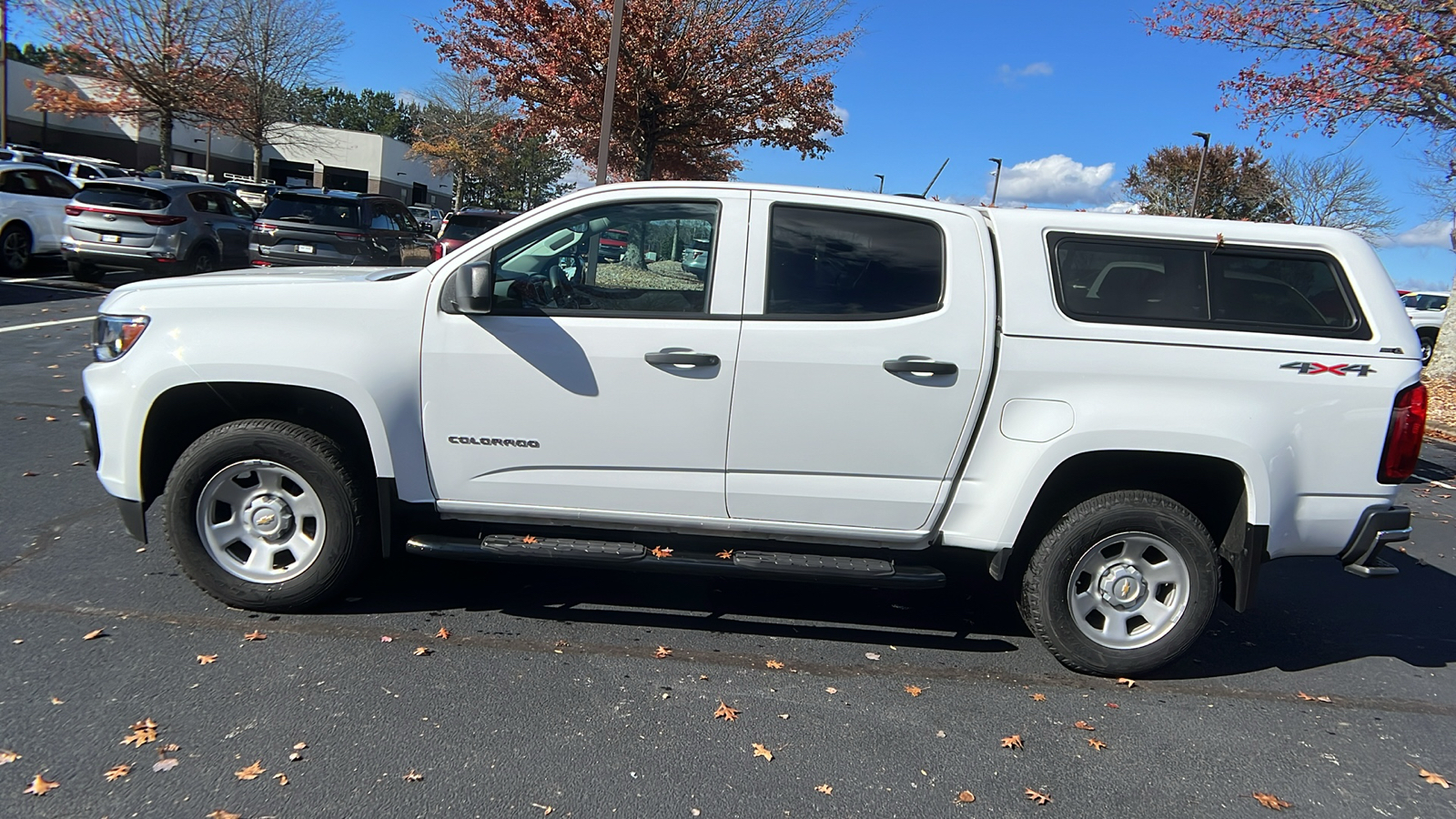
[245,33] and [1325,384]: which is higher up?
[245,33]

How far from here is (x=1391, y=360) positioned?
3.98m

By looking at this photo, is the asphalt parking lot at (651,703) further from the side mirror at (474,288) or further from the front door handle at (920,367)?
the side mirror at (474,288)

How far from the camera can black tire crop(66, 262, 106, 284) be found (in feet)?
47.8

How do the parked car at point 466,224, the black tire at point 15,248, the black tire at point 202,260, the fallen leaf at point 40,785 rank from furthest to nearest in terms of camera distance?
the parked car at point 466,224, the black tire at point 202,260, the black tire at point 15,248, the fallen leaf at point 40,785

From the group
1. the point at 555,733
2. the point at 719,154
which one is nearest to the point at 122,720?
the point at 555,733

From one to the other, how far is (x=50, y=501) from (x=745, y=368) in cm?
424

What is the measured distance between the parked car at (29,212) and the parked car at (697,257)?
14.8m

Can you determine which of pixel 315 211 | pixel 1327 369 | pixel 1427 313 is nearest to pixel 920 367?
pixel 1327 369

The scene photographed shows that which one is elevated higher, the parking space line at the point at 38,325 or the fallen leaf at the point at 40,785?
the parking space line at the point at 38,325

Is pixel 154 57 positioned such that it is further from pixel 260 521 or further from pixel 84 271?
pixel 260 521

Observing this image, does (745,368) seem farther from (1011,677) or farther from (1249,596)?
(1249,596)

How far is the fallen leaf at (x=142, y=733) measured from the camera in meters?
3.19

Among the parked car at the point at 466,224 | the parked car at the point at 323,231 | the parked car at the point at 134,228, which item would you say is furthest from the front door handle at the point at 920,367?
the parked car at the point at 134,228

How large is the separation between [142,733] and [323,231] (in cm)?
1247
